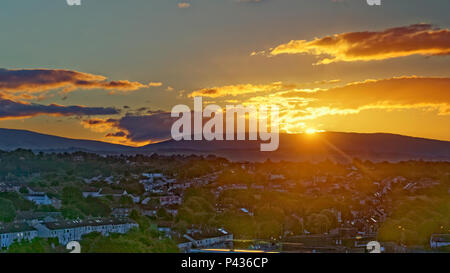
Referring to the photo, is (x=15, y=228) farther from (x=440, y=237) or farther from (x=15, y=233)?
(x=440, y=237)

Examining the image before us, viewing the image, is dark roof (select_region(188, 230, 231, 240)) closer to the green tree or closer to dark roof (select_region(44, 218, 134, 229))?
dark roof (select_region(44, 218, 134, 229))

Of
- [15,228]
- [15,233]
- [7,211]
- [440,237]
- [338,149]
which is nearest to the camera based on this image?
[15,233]

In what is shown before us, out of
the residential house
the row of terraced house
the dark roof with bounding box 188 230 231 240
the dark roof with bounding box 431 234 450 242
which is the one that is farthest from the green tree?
the dark roof with bounding box 431 234 450 242

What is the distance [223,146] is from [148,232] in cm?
8558

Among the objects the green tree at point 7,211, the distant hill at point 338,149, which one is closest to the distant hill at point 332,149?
the distant hill at point 338,149

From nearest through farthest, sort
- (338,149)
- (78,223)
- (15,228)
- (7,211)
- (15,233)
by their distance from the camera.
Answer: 1. (15,233)
2. (15,228)
3. (78,223)
4. (7,211)
5. (338,149)

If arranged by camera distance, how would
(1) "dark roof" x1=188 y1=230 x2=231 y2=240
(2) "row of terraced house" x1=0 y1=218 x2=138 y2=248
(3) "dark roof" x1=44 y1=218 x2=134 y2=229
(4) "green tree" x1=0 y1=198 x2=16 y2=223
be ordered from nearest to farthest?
1. (2) "row of terraced house" x1=0 y1=218 x2=138 y2=248
2. (1) "dark roof" x1=188 y1=230 x2=231 y2=240
3. (3) "dark roof" x1=44 y1=218 x2=134 y2=229
4. (4) "green tree" x1=0 y1=198 x2=16 y2=223

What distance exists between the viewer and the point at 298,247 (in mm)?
19250

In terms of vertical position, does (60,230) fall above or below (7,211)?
below

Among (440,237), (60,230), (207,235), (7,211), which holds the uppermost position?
(7,211)

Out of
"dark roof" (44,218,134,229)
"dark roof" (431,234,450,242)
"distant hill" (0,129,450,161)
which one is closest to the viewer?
"dark roof" (44,218,134,229)

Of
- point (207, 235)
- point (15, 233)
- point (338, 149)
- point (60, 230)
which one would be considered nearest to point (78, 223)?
point (60, 230)
